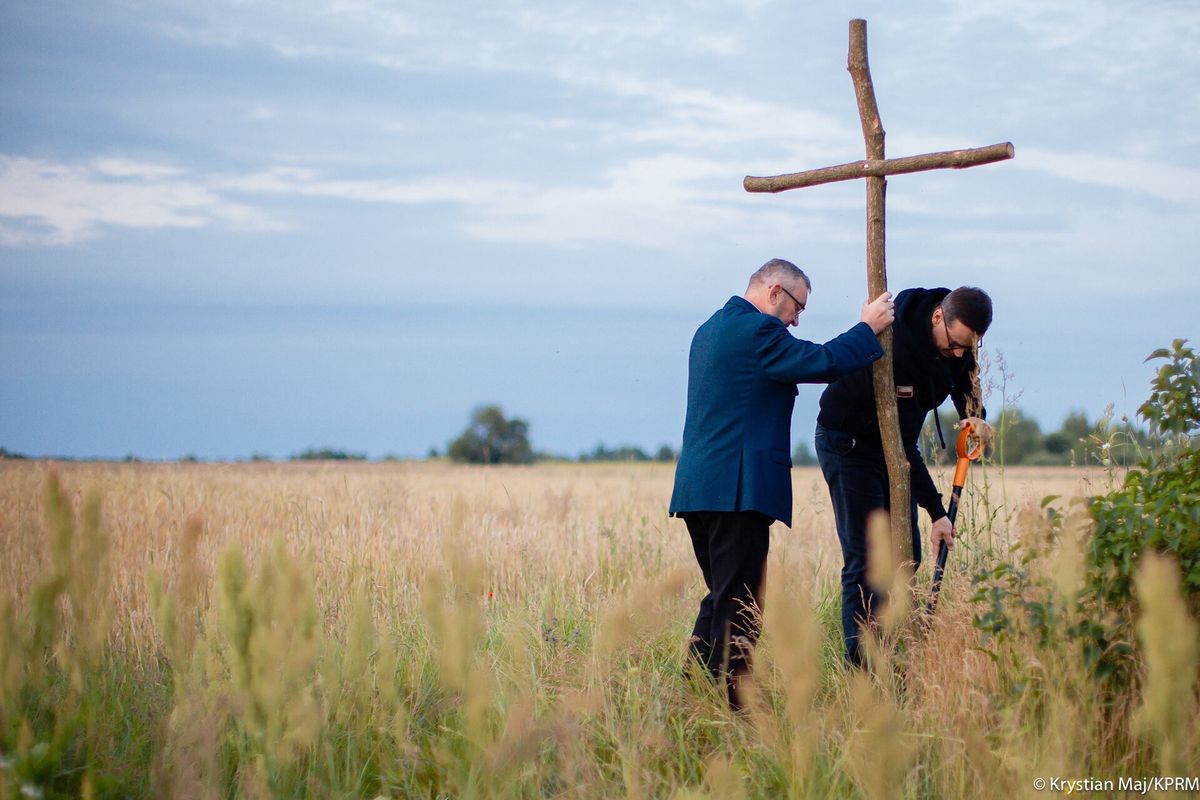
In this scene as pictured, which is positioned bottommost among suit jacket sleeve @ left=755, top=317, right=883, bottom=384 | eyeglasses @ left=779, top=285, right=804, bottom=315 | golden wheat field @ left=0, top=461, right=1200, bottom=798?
golden wheat field @ left=0, top=461, right=1200, bottom=798

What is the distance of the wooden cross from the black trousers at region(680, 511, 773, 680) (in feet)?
2.81

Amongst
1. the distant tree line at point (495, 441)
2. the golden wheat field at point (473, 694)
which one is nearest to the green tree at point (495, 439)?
the distant tree line at point (495, 441)

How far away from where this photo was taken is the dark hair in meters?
5.07

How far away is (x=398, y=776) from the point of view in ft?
12.2

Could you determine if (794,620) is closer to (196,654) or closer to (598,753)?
(598,753)

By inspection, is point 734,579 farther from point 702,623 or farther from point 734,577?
point 702,623

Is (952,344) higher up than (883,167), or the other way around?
(883,167)

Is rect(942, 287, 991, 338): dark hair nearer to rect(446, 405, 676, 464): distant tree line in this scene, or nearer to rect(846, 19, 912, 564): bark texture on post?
rect(846, 19, 912, 564): bark texture on post

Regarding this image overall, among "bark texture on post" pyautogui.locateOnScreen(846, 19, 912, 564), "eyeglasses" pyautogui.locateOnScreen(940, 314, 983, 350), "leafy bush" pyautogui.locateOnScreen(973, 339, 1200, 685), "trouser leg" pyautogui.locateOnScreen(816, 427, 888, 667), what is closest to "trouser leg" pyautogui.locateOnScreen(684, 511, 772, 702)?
"trouser leg" pyautogui.locateOnScreen(816, 427, 888, 667)

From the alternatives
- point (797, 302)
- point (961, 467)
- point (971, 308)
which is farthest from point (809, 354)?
point (961, 467)

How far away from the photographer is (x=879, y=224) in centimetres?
523

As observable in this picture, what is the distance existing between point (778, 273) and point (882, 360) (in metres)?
0.77

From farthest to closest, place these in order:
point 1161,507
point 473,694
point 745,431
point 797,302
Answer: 1. point 797,302
2. point 745,431
3. point 1161,507
4. point 473,694

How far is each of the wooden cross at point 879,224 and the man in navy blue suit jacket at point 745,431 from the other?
354mm
